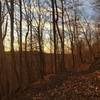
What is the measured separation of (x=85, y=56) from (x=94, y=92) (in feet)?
177

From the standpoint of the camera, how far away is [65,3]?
4294cm

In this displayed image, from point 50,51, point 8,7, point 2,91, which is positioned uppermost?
point 8,7

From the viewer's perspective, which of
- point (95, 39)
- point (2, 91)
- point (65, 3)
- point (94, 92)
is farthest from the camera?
point (95, 39)

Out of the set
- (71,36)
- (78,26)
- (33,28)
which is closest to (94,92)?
(33,28)

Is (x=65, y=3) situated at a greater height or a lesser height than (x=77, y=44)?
greater

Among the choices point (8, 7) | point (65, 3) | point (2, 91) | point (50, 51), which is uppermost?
point (65, 3)

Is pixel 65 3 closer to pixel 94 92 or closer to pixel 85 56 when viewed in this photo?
pixel 85 56

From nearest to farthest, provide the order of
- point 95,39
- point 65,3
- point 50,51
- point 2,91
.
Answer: point 2,91 < point 65,3 < point 50,51 < point 95,39

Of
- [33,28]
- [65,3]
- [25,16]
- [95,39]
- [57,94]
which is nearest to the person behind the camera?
[57,94]

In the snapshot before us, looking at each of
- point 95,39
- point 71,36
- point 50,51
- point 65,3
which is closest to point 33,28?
point 65,3

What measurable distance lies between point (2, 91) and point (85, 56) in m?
44.7

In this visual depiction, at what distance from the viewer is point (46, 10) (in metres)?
40.8

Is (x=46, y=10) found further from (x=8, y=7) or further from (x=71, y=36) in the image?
(x=8, y=7)

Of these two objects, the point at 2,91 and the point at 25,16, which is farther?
the point at 25,16
